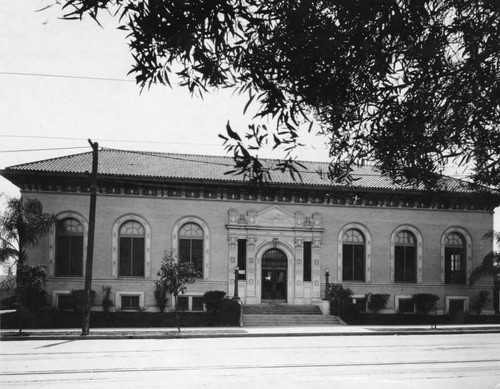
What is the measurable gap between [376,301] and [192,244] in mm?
10630

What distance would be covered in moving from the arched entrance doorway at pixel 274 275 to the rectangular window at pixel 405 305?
6.77 metres

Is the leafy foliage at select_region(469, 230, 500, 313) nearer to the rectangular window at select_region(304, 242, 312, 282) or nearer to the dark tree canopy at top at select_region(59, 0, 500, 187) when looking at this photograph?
the rectangular window at select_region(304, 242, 312, 282)

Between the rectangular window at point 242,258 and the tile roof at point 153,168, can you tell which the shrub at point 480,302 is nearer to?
the tile roof at point 153,168

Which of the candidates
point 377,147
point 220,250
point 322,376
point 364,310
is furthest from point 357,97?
point 364,310

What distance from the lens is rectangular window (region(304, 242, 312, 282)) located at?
29.3m

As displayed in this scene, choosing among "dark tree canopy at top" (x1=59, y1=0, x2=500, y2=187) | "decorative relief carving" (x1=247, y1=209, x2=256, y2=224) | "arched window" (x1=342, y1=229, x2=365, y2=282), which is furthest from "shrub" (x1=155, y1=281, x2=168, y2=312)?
"dark tree canopy at top" (x1=59, y1=0, x2=500, y2=187)

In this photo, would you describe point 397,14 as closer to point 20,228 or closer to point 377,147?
point 377,147

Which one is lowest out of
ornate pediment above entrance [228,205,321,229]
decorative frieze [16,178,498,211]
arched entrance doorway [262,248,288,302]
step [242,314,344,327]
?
step [242,314,344,327]

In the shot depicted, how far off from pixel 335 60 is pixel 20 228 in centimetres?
2091

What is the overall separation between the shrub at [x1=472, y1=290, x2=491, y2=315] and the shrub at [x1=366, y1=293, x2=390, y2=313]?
6014 millimetres

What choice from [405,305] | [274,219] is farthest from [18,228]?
[405,305]

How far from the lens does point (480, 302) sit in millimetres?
30938

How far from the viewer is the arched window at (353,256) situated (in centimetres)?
2992

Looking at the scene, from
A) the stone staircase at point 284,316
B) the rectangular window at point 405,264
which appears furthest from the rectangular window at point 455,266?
the stone staircase at point 284,316
